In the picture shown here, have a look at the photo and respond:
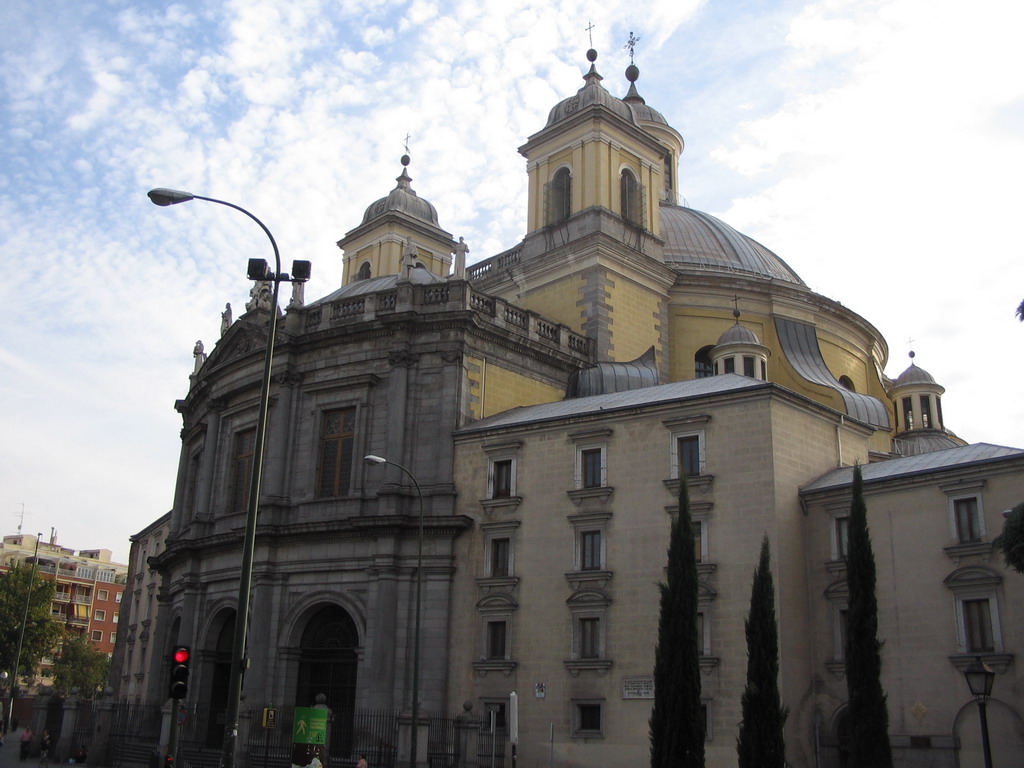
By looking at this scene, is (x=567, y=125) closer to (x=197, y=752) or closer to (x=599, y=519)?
(x=599, y=519)

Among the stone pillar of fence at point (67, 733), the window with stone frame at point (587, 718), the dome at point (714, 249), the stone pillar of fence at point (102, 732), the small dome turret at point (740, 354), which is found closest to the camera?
the window with stone frame at point (587, 718)

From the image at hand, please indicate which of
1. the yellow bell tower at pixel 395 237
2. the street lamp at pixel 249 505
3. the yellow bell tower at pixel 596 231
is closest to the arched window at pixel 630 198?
the yellow bell tower at pixel 596 231

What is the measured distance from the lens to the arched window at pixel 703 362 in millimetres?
47284

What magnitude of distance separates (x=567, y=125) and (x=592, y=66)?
13.5ft

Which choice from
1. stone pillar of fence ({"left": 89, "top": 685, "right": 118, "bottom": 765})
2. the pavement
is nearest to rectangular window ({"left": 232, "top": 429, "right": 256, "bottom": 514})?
stone pillar of fence ({"left": 89, "top": 685, "right": 118, "bottom": 765})

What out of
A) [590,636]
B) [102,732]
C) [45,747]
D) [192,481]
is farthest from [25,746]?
[590,636]

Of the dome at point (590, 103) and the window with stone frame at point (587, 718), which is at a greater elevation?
the dome at point (590, 103)

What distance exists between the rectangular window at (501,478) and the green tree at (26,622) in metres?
44.8

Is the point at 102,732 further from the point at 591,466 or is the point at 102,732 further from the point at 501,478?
the point at 591,466

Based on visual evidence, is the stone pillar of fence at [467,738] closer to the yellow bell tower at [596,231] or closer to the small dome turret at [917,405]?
the yellow bell tower at [596,231]

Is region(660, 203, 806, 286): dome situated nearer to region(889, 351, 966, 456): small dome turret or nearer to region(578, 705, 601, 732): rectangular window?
region(889, 351, 966, 456): small dome turret

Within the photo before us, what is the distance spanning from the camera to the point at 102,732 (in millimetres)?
40500

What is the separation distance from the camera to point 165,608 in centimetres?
4516

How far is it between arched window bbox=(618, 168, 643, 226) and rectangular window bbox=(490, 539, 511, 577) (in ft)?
59.7
